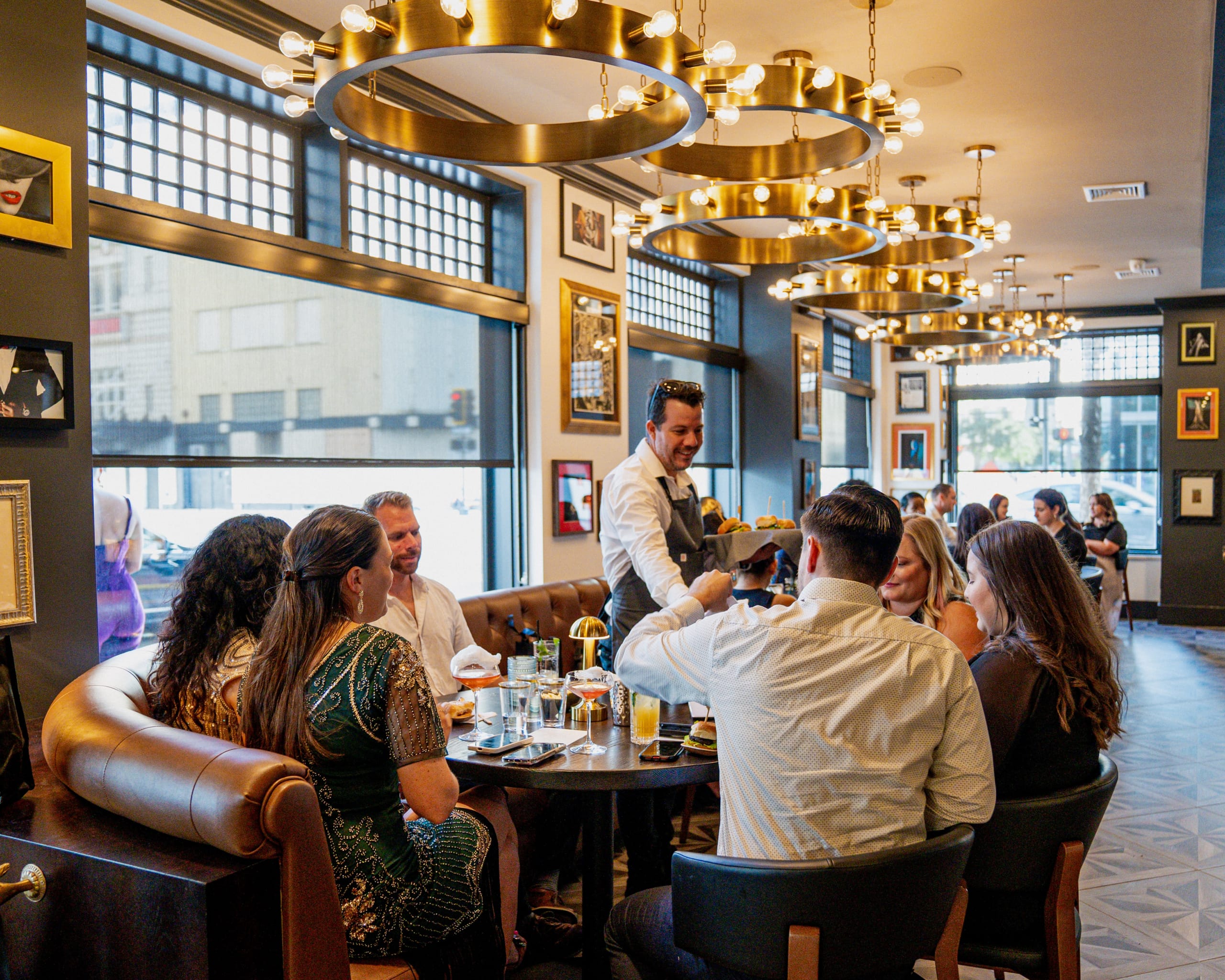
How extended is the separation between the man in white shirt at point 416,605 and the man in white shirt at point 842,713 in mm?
1621

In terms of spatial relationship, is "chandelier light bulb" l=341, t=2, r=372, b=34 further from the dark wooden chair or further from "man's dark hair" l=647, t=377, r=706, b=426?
the dark wooden chair

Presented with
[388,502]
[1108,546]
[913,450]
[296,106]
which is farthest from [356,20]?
[913,450]

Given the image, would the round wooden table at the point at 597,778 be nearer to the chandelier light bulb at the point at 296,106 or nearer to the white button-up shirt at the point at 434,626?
the white button-up shirt at the point at 434,626

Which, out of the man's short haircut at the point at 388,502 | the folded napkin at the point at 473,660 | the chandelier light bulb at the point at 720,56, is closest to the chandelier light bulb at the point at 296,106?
the chandelier light bulb at the point at 720,56

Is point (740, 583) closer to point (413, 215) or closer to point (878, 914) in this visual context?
point (878, 914)

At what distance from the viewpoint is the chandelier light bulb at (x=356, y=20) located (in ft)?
7.70

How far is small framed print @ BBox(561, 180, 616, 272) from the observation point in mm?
6191

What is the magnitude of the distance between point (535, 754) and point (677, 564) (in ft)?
3.80

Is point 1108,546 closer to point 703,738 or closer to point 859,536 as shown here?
point 703,738

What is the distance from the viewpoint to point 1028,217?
800 cm

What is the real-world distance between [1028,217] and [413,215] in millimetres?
5139

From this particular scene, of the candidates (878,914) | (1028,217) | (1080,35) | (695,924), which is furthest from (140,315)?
(1028,217)

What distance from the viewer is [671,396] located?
12.1 ft

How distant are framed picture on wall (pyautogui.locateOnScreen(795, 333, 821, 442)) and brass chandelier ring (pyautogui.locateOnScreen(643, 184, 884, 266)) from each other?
15.4 feet
